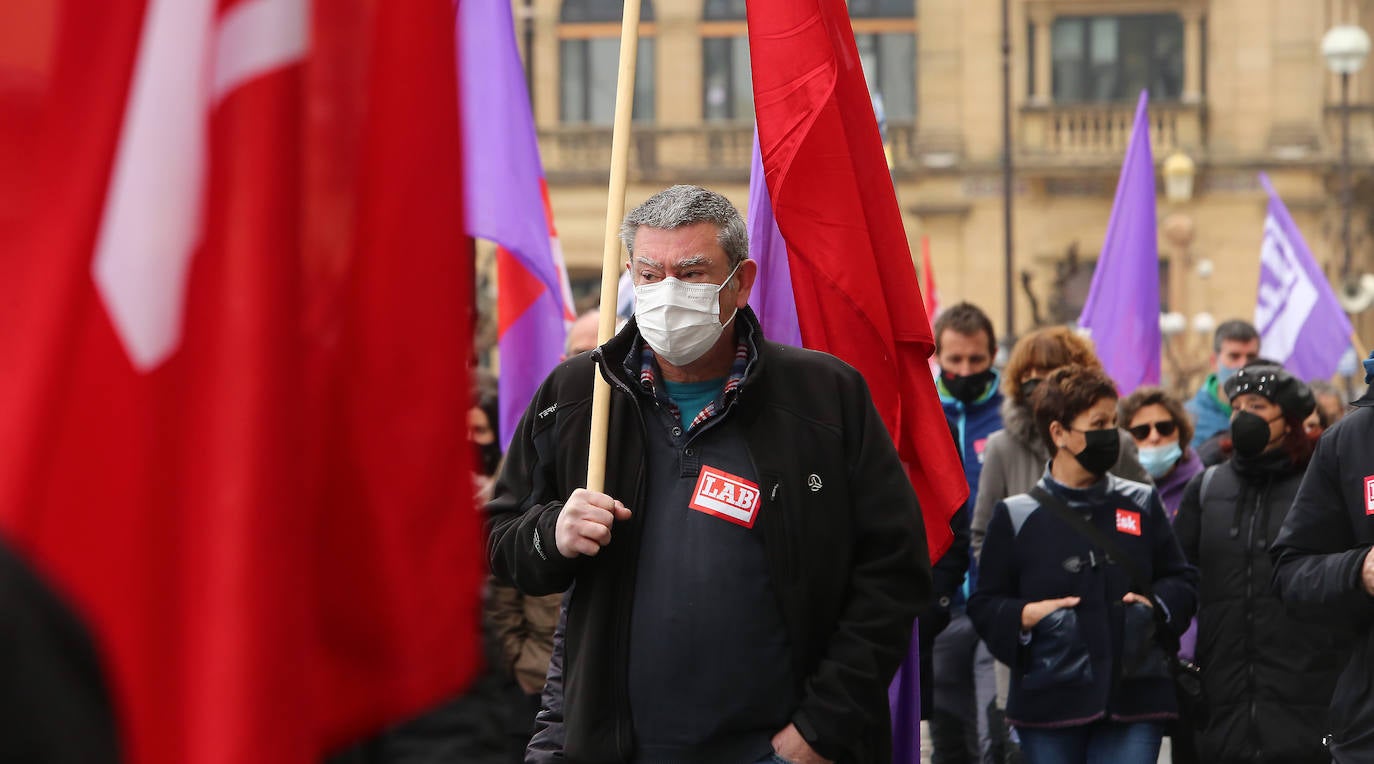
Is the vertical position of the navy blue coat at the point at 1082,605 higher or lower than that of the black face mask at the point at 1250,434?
lower

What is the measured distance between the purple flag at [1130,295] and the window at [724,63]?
92.6ft

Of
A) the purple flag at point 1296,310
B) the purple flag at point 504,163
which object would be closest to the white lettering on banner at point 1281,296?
the purple flag at point 1296,310

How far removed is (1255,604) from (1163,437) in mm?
1365

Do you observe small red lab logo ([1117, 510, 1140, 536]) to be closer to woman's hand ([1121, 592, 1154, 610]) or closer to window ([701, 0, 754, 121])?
woman's hand ([1121, 592, 1154, 610])

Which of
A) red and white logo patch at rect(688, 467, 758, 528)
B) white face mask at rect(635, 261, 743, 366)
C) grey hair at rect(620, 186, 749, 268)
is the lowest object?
red and white logo patch at rect(688, 467, 758, 528)

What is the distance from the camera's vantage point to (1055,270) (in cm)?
3816

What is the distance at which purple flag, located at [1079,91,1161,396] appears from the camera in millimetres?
10734

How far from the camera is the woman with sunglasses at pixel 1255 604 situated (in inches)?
244

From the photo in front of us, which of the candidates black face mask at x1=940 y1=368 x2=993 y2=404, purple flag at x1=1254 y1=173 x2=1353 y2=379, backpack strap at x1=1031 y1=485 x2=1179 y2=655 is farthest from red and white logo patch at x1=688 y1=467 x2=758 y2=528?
purple flag at x1=1254 y1=173 x2=1353 y2=379

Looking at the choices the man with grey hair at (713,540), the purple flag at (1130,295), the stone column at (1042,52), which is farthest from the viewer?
the stone column at (1042,52)

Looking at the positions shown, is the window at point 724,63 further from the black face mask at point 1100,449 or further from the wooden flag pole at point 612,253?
the wooden flag pole at point 612,253

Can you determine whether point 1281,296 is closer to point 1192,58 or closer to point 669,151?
point 1192,58

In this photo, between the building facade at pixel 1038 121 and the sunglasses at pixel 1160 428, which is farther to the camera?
the building facade at pixel 1038 121

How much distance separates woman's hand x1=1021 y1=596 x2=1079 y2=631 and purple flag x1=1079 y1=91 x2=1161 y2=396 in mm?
4880
